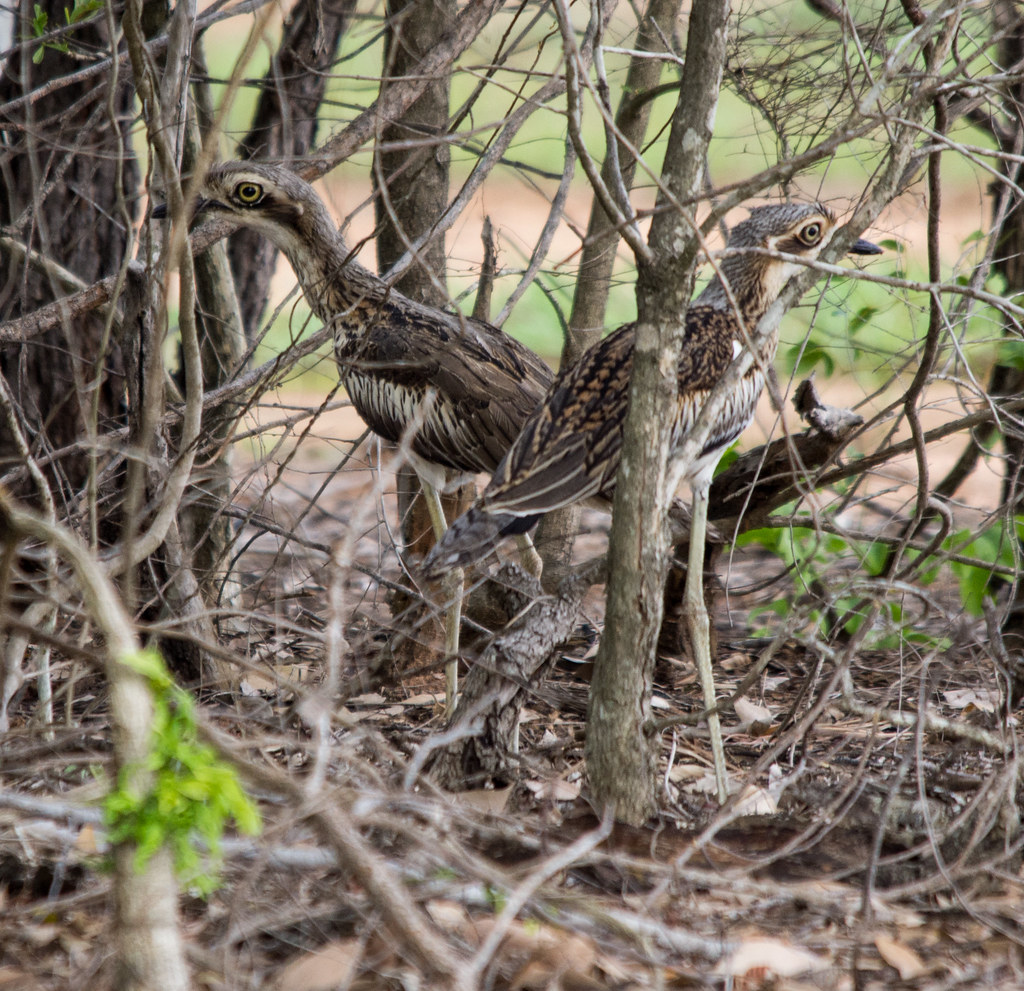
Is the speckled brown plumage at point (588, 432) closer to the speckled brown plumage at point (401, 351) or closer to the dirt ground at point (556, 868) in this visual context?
the speckled brown plumage at point (401, 351)

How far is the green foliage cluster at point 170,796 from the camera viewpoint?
1302 mm

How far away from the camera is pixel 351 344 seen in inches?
146

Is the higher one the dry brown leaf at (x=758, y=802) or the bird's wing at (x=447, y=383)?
the bird's wing at (x=447, y=383)

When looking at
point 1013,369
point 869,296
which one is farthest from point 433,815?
point 869,296

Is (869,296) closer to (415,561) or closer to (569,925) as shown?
(415,561)

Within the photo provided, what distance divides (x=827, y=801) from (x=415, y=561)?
5.89 feet

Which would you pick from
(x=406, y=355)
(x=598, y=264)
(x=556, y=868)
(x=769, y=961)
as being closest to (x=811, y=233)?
(x=598, y=264)

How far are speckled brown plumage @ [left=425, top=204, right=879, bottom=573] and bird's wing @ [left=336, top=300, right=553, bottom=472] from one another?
0.37 m

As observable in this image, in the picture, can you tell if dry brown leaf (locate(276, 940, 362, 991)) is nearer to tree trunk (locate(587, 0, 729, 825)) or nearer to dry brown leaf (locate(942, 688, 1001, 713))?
tree trunk (locate(587, 0, 729, 825))

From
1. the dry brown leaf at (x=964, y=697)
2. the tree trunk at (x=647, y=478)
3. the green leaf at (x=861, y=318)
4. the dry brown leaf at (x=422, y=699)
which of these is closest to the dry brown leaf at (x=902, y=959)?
the tree trunk at (x=647, y=478)

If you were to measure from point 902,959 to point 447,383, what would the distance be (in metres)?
2.18

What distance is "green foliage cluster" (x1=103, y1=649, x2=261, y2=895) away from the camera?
4.27 feet

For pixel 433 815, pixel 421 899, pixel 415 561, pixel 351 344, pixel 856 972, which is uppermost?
pixel 351 344

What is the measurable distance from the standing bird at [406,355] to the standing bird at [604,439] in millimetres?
370
